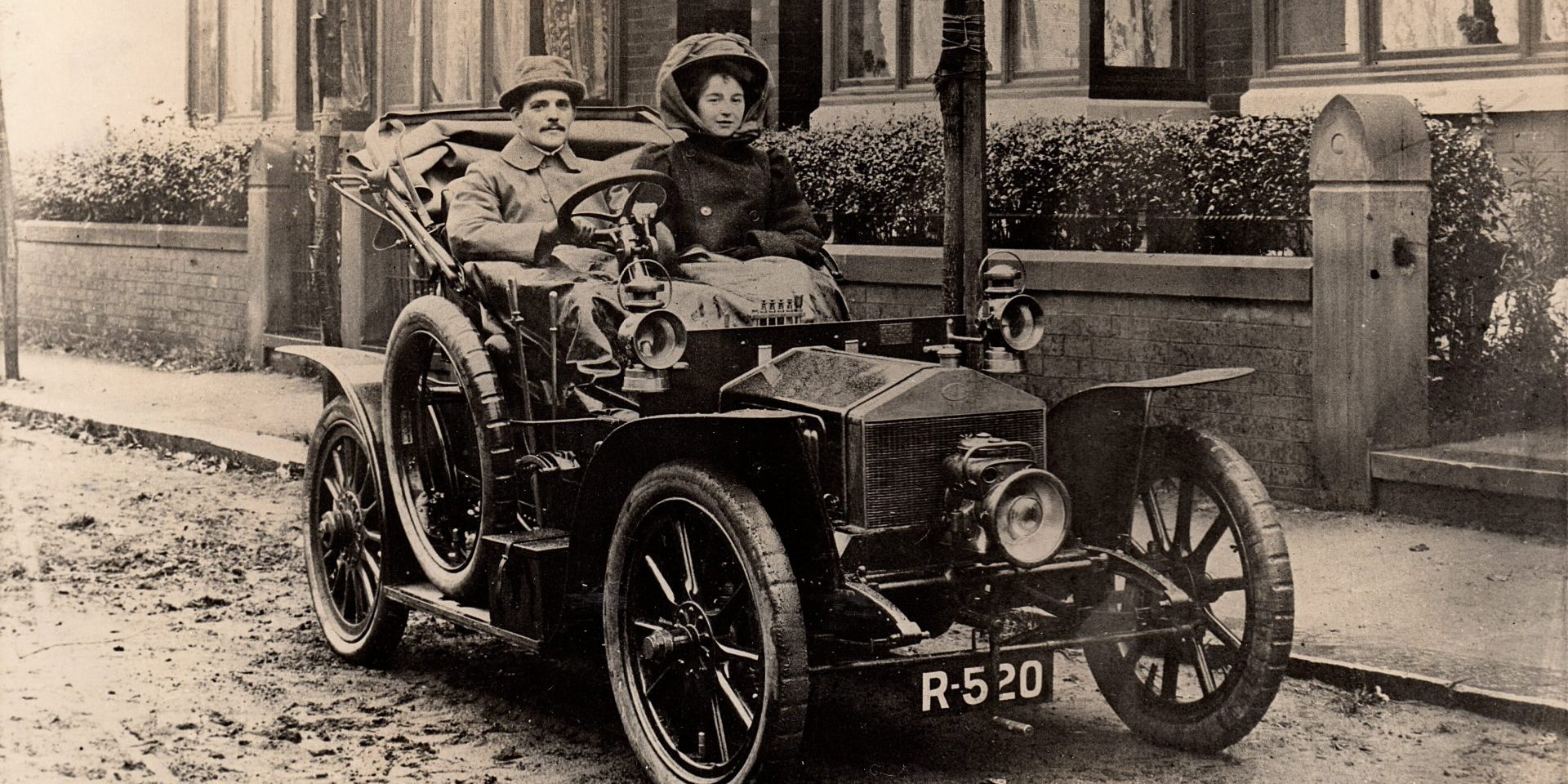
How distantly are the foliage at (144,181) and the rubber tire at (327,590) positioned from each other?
1153 cm

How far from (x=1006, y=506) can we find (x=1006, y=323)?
963 mm

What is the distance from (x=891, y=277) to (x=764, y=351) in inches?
215

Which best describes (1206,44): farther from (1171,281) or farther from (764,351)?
(764,351)

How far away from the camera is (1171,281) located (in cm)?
927

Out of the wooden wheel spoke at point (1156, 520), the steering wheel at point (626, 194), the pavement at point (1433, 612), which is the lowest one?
the pavement at point (1433, 612)

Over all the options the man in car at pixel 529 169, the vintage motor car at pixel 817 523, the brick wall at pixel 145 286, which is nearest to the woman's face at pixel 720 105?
the vintage motor car at pixel 817 523

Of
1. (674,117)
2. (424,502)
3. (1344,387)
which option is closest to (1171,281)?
(1344,387)

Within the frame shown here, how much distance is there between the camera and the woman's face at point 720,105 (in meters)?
6.13

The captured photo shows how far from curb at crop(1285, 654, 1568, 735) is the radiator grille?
1.59 metres

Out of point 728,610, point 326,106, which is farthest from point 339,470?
point 326,106

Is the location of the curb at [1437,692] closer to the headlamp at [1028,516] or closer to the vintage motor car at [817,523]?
the vintage motor car at [817,523]

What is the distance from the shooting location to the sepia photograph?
490cm

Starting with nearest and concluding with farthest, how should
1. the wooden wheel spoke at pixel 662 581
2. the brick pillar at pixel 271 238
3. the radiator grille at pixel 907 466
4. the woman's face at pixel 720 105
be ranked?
the radiator grille at pixel 907 466 → the wooden wheel spoke at pixel 662 581 → the woman's face at pixel 720 105 → the brick pillar at pixel 271 238

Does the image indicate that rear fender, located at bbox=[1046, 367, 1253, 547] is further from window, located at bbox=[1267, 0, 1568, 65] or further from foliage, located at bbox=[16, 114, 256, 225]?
foliage, located at bbox=[16, 114, 256, 225]
